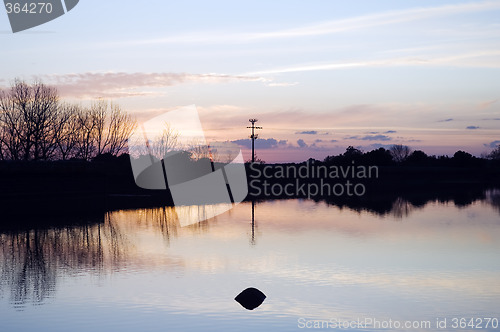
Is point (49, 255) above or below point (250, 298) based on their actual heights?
below

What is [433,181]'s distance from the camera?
115062 millimetres

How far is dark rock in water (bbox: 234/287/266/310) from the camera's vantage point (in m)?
15.2

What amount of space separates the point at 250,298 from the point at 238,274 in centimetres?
401

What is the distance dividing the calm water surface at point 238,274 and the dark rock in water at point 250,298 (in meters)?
0.19

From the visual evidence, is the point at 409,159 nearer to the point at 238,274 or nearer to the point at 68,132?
the point at 68,132

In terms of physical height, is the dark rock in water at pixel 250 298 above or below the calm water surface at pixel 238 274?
above

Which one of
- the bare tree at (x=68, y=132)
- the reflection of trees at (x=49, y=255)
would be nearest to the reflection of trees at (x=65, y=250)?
the reflection of trees at (x=49, y=255)

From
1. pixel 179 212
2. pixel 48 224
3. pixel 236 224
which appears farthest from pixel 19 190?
pixel 236 224

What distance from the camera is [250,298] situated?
15398 millimetres

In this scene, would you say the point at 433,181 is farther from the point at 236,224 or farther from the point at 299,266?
the point at 299,266

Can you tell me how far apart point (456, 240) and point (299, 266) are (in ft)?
35.6

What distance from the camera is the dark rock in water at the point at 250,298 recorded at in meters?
15.2

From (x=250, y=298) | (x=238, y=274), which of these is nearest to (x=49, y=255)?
(x=238, y=274)

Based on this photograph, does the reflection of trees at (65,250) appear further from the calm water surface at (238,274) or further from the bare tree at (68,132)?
the bare tree at (68,132)
